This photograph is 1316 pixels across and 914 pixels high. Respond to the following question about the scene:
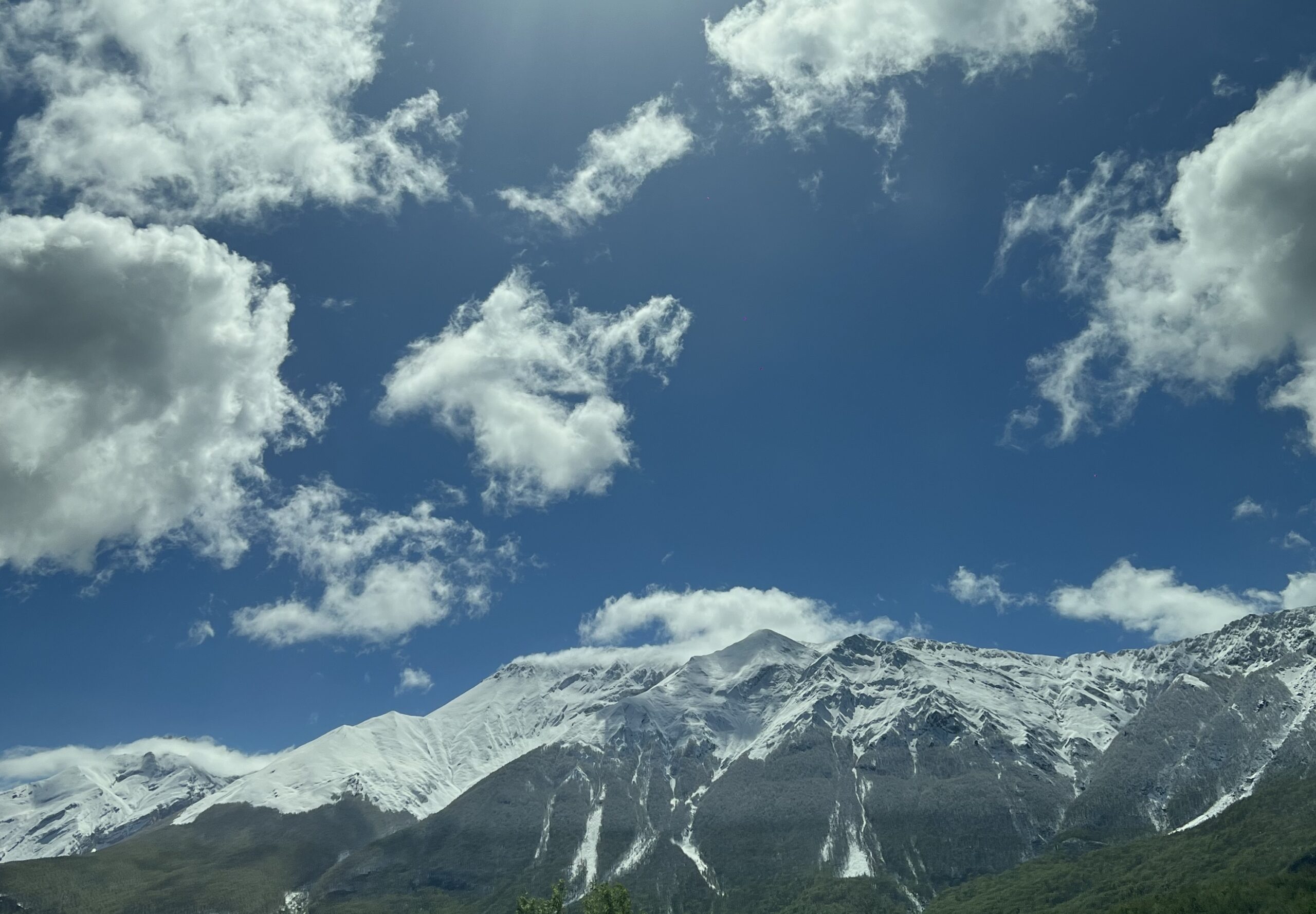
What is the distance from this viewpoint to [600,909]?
199 meters
